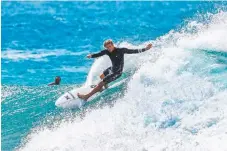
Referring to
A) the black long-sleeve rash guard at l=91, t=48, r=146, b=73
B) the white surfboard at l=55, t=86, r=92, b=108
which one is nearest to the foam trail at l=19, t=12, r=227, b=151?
the black long-sleeve rash guard at l=91, t=48, r=146, b=73

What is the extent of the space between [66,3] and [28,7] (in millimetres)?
4982

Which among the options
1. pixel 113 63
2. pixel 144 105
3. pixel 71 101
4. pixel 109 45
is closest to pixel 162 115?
pixel 144 105

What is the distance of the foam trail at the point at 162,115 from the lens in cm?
898

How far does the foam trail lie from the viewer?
354 inches

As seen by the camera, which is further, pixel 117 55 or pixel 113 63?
pixel 113 63

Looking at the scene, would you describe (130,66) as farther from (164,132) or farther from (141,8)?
(141,8)

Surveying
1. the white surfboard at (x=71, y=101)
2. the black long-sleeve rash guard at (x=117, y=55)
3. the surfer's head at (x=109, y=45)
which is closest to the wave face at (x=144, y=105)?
the white surfboard at (x=71, y=101)

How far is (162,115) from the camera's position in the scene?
387 inches

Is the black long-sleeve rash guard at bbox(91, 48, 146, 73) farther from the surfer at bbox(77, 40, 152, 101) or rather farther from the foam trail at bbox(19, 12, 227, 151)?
the foam trail at bbox(19, 12, 227, 151)

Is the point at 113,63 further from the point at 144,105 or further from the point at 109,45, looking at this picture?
the point at 144,105

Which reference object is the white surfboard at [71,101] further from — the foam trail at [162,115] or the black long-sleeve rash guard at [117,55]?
the black long-sleeve rash guard at [117,55]

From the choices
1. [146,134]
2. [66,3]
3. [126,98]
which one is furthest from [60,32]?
[146,134]

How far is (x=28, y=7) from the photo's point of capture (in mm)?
44250

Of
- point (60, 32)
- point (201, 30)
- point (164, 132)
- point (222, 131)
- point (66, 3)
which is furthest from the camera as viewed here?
point (66, 3)
